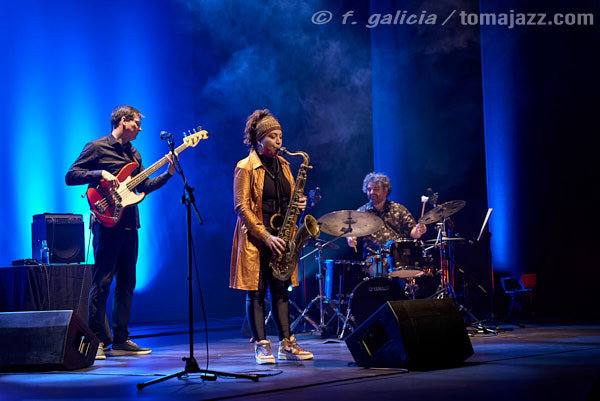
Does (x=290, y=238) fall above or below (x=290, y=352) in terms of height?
above

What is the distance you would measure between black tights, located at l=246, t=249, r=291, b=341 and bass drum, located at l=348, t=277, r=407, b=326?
1973 millimetres

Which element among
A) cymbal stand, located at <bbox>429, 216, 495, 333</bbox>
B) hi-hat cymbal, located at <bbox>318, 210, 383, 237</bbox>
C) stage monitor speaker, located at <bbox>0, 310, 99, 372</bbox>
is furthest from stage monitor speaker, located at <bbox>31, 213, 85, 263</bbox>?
cymbal stand, located at <bbox>429, 216, 495, 333</bbox>

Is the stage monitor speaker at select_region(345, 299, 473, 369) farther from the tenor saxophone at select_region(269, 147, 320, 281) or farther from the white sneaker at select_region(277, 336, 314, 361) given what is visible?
the tenor saxophone at select_region(269, 147, 320, 281)

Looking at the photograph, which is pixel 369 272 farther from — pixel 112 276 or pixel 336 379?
pixel 336 379

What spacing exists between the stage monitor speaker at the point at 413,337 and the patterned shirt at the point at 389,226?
2786 millimetres

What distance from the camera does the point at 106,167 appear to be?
543 centimetres

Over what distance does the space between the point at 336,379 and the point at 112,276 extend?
94.8 inches

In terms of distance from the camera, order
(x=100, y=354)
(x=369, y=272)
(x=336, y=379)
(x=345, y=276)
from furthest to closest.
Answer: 1. (x=345, y=276)
2. (x=369, y=272)
3. (x=100, y=354)
4. (x=336, y=379)

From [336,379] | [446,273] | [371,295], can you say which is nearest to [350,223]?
[371,295]

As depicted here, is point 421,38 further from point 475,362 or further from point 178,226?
point 475,362

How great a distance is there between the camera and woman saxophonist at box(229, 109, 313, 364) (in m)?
4.48

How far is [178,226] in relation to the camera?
894 centimetres

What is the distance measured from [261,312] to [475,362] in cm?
143

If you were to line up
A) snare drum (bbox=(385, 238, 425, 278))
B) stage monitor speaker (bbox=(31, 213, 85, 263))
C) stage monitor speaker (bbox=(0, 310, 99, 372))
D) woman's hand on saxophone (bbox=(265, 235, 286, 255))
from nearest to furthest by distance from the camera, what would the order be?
stage monitor speaker (bbox=(0, 310, 99, 372))
woman's hand on saxophone (bbox=(265, 235, 286, 255))
stage monitor speaker (bbox=(31, 213, 85, 263))
snare drum (bbox=(385, 238, 425, 278))
